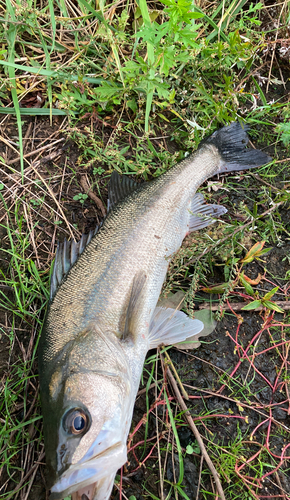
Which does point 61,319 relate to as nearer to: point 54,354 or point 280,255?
point 54,354

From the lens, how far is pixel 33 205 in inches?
122

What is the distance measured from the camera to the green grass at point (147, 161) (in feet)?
8.59

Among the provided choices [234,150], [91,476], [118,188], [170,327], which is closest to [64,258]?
[118,188]

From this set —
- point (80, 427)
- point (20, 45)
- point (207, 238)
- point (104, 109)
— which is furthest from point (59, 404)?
point (20, 45)

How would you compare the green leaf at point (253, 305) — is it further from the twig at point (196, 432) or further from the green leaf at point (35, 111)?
the green leaf at point (35, 111)

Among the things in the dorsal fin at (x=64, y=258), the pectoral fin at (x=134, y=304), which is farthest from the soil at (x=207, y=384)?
the pectoral fin at (x=134, y=304)

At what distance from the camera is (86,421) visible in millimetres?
1830

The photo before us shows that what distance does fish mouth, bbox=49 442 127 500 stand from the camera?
5.55 feet

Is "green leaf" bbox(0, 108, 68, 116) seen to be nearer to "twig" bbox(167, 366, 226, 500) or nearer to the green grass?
the green grass

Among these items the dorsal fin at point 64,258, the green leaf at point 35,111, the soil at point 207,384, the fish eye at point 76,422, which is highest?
the green leaf at point 35,111

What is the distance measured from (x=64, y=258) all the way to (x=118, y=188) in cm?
88

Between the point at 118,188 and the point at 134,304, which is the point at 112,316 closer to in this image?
the point at 134,304

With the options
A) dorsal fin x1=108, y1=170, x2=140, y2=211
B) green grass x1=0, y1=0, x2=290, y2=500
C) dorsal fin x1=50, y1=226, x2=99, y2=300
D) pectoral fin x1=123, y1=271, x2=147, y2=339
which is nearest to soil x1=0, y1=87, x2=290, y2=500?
green grass x1=0, y1=0, x2=290, y2=500

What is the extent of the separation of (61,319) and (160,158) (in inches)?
77.6
